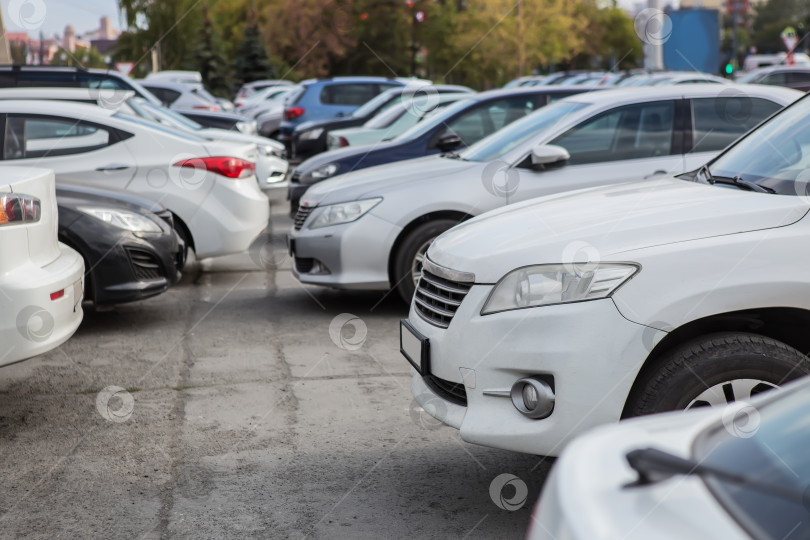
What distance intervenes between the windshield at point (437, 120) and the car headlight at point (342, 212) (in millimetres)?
2666

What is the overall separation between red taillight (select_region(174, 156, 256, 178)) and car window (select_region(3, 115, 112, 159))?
2.27 ft

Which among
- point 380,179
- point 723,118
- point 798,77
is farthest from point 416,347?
point 798,77

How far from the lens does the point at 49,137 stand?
8.20 metres

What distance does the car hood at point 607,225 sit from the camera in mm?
3510

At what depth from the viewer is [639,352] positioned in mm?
3350

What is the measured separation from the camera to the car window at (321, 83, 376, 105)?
20141mm

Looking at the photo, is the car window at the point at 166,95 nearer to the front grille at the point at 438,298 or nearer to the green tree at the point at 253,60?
the front grille at the point at 438,298

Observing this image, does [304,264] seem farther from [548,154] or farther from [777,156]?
[777,156]

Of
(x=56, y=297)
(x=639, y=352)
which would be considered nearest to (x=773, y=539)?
(x=639, y=352)

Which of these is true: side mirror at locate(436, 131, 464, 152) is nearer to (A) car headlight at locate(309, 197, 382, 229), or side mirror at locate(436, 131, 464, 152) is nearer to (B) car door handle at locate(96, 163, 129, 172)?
(A) car headlight at locate(309, 197, 382, 229)

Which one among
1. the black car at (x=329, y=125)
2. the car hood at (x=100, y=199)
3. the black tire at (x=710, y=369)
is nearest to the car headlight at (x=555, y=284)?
the black tire at (x=710, y=369)

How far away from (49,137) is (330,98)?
40.6ft

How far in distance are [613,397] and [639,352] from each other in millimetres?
176

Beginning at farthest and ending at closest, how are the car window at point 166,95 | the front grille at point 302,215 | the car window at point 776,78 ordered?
the car window at point 776,78 < the car window at point 166,95 < the front grille at point 302,215
